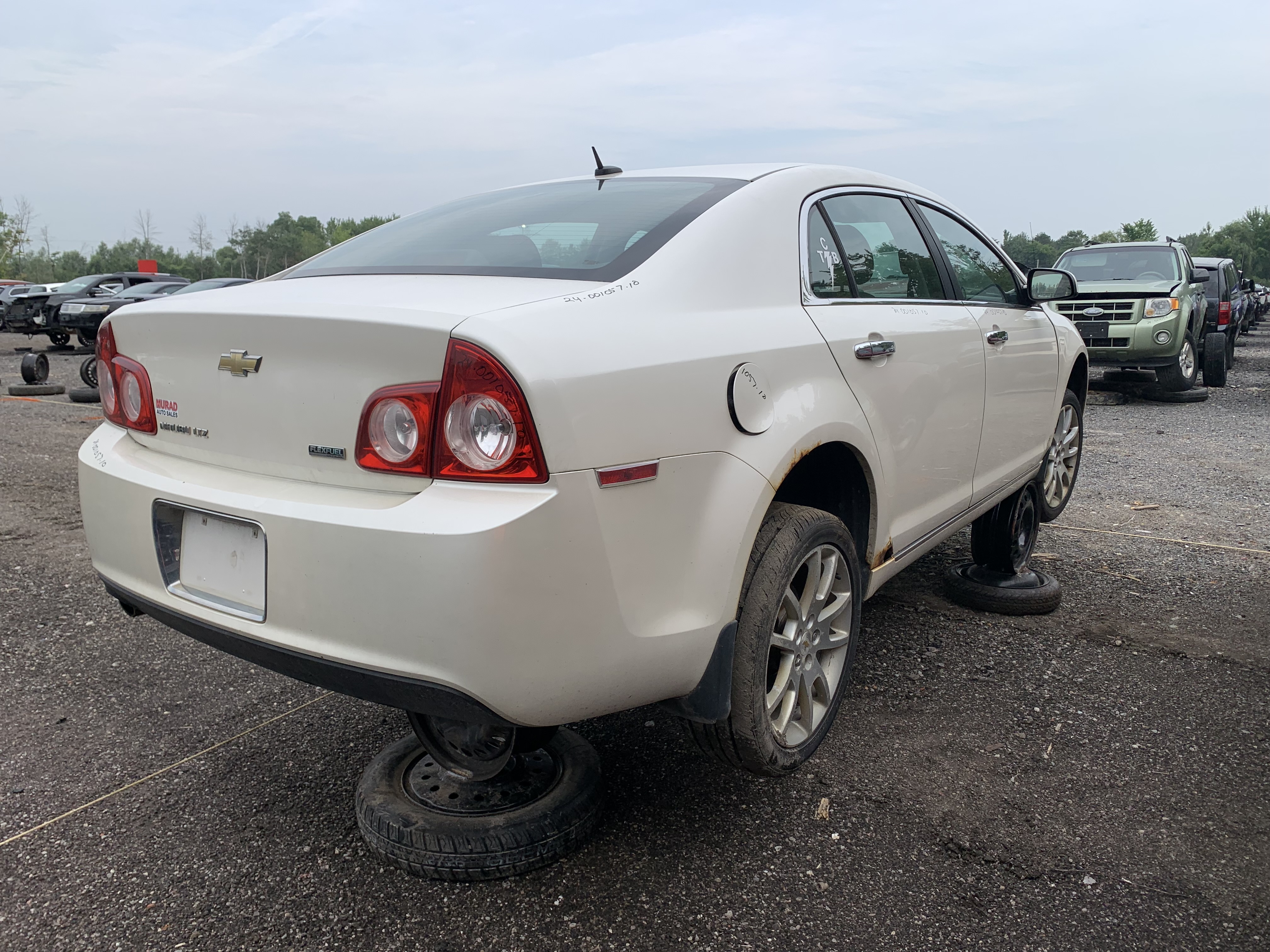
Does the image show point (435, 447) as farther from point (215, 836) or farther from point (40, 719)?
point (40, 719)

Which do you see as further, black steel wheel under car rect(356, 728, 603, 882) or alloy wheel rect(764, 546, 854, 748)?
alloy wheel rect(764, 546, 854, 748)

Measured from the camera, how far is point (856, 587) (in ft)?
8.65

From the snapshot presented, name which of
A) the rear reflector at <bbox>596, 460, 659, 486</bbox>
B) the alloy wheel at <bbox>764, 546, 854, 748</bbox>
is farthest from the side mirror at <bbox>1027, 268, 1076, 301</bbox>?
the rear reflector at <bbox>596, 460, 659, 486</bbox>

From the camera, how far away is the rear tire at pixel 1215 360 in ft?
40.6

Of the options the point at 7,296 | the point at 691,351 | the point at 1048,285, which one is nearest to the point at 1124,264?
the point at 1048,285

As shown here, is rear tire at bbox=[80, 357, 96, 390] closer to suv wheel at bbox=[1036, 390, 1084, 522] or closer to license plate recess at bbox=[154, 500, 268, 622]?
license plate recess at bbox=[154, 500, 268, 622]

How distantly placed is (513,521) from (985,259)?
9.64 ft

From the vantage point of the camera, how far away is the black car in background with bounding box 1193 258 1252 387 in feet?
40.8

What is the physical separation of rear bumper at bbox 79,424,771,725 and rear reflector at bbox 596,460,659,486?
2 centimetres

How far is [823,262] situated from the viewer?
105 inches

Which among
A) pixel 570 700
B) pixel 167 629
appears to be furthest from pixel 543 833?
pixel 167 629

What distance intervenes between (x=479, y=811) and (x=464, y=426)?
106 centimetres

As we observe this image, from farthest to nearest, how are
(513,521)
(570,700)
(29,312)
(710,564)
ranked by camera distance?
(29,312)
(710,564)
(570,700)
(513,521)

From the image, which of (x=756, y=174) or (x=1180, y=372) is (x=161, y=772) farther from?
(x=1180, y=372)
